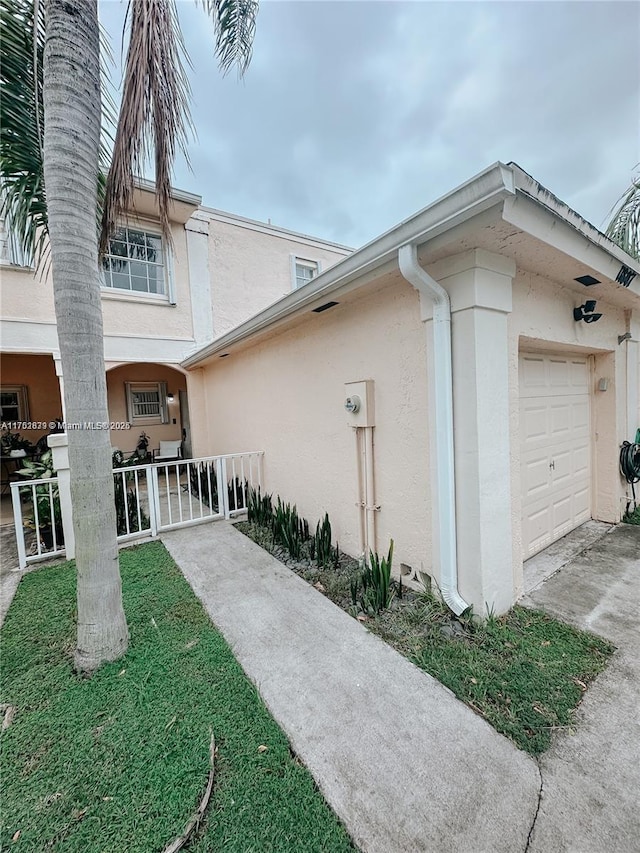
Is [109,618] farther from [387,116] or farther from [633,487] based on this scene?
[387,116]

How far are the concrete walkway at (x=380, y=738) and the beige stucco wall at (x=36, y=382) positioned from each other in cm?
1053

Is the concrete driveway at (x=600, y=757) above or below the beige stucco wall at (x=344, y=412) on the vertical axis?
below

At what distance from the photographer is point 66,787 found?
1.84 metres

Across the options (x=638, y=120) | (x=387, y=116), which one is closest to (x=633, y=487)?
(x=638, y=120)

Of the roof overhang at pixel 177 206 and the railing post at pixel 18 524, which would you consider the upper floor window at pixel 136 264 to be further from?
the railing post at pixel 18 524

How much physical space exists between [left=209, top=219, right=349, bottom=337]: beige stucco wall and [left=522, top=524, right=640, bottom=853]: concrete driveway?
9537mm

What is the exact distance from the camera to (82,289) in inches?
99.9

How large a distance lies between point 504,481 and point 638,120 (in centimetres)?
691

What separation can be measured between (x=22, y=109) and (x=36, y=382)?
9.33 metres

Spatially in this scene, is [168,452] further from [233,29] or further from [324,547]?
[233,29]

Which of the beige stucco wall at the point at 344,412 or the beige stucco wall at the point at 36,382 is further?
the beige stucco wall at the point at 36,382

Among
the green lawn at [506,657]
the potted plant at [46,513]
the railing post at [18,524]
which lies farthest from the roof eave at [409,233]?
the potted plant at [46,513]

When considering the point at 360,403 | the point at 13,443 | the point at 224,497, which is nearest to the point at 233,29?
the point at 360,403

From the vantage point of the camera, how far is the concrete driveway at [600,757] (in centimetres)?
158
